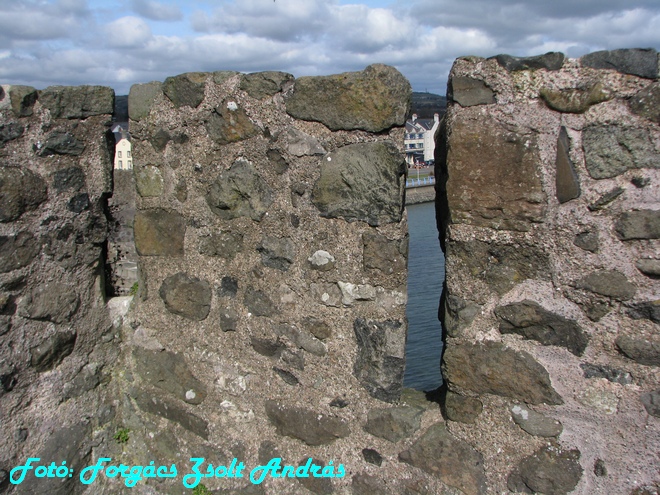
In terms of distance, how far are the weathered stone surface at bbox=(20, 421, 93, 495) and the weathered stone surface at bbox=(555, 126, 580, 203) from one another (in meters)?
2.16

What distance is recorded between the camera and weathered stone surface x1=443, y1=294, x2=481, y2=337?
1.95 m

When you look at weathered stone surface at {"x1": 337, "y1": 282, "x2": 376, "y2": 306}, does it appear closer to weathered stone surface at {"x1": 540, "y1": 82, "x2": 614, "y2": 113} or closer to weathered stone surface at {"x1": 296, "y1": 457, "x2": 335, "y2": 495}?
weathered stone surface at {"x1": 296, "y1": 457, "x2": 335, "y2": 495}

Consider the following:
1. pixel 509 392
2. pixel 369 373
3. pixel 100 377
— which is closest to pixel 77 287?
pixel 100 377

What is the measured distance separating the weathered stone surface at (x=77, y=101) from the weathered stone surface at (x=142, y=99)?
105 mm

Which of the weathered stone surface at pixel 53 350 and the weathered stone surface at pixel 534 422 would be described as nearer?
the weathered stone surface at pixel 534 422

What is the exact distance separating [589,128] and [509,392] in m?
0.86

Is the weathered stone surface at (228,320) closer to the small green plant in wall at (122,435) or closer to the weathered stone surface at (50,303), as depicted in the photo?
the weathered stone surface at (50,303)

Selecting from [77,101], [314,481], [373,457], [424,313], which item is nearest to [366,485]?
[373,457]

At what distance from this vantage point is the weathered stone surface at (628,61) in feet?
5.28

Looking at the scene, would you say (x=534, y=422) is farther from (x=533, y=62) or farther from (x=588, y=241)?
(x=533, y=62)

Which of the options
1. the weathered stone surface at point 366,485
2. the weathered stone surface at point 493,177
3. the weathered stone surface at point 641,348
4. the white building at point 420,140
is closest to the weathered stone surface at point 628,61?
the weathered stone surface at point 493,177

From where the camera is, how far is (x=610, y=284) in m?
1.73

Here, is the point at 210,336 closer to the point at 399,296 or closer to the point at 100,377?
the point at 100,377

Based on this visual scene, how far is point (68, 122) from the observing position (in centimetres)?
239
